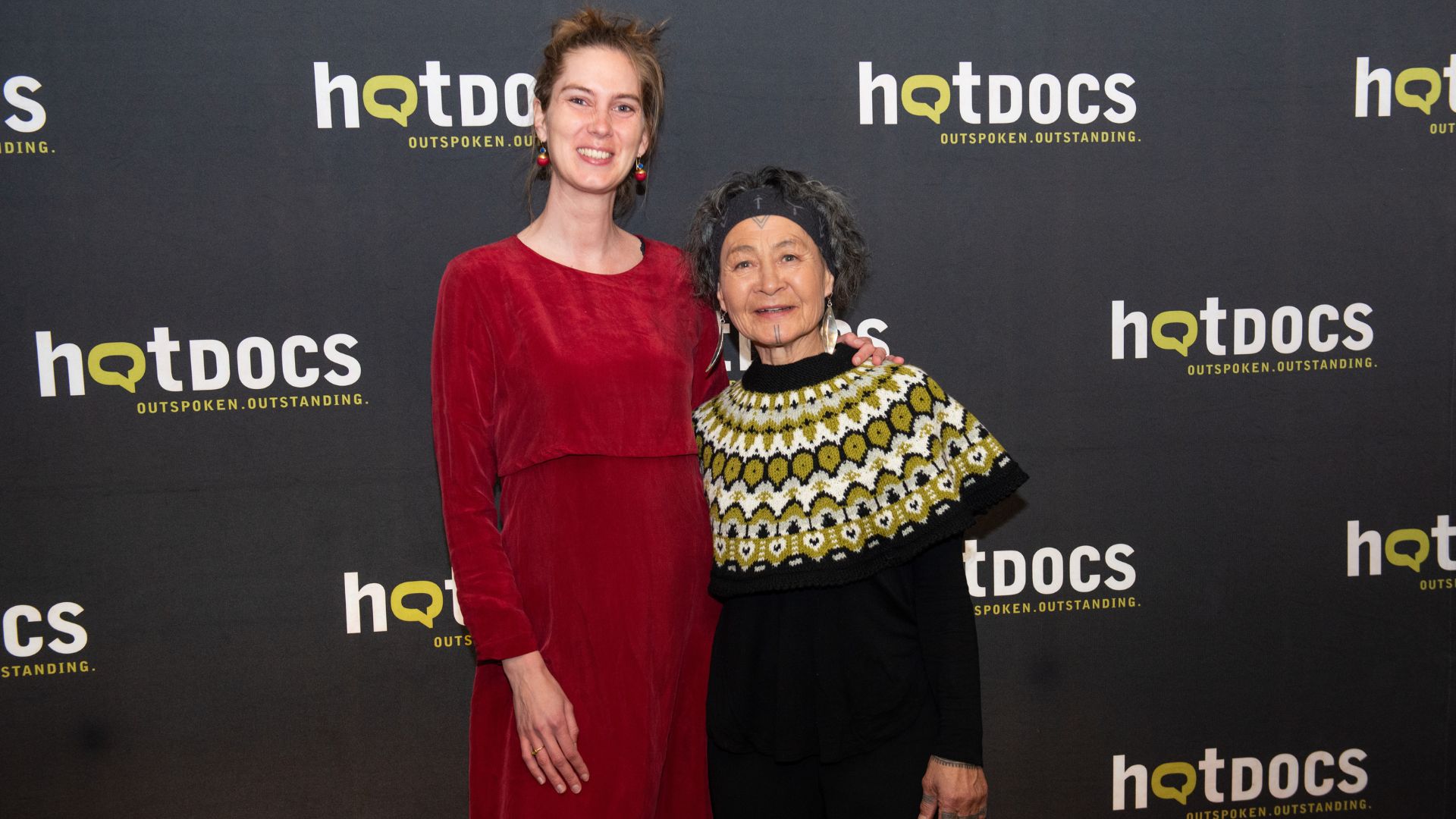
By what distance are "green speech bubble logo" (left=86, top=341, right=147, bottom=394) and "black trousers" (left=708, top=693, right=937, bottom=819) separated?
1618mm

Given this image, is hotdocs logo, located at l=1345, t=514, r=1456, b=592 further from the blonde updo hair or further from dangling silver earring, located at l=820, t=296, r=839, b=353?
the blonde updo hair

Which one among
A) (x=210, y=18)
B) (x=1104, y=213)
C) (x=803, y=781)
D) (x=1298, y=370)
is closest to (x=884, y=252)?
(x=1104, y=213)

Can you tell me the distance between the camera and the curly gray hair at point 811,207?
5.30 ft

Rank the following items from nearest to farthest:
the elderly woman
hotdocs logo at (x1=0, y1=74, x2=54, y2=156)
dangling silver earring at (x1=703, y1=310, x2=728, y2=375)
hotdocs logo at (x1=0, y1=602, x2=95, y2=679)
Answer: the elderly woman → dangling silver earring at (x1=703, y1=310, x2=728, y2=375) → hotdocs logo at (x1=0, y1=74, x2=54, y2=156) → hotdocs logo at (x1=0, y1=602, x2=95, y2=679)

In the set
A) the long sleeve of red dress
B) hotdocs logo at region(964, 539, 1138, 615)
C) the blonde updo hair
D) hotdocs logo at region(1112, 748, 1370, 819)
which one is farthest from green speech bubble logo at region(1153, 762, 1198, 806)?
the blonde updo hair

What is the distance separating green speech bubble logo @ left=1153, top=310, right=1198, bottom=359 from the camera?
2445 mm

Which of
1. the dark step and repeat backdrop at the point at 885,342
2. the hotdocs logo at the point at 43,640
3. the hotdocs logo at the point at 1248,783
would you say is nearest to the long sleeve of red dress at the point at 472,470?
the dark step and repeat backdrop at the point at 885,342

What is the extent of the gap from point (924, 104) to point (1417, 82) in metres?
1.21

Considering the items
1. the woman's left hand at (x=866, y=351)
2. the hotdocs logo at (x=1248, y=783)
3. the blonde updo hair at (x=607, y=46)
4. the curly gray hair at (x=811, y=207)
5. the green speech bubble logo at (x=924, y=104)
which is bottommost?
the hotdocs logo at (x=1248, y=783)

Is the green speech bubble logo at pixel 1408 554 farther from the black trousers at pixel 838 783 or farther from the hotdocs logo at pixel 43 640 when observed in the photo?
the hotdocs logo at pixel 43 640

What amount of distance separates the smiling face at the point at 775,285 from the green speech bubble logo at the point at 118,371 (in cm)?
145

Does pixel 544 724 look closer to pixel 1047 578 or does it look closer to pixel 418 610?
pixel 418 610

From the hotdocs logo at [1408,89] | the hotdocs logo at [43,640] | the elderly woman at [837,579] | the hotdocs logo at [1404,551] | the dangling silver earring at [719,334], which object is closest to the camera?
the elderly woman at [837,579]

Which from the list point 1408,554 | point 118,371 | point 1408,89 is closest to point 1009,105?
point 1408,89
